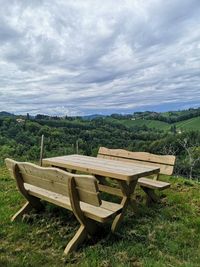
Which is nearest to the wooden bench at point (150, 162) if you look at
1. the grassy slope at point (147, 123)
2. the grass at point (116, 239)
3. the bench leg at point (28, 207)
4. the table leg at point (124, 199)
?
the grass at point (116, 239)

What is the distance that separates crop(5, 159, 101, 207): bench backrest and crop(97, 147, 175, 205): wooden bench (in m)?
1.54

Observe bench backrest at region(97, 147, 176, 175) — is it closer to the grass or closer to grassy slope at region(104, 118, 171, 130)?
the grass

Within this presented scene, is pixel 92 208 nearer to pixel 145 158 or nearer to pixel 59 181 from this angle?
pixel 59 181

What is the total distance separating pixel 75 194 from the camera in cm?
306

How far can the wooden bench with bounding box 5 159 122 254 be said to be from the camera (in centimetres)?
291

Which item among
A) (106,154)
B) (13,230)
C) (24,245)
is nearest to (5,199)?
(13,230)

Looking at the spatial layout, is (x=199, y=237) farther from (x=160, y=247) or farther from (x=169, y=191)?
(x=169, y=191)

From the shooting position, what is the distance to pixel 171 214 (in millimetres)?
4082

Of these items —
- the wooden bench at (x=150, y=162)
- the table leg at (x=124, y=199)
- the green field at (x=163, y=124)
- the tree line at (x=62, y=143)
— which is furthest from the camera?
the green field at (x=163, y=124)

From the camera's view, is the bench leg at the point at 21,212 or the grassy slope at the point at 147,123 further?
the grassy slope at the point at 147,123

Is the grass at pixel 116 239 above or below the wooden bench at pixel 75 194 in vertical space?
below

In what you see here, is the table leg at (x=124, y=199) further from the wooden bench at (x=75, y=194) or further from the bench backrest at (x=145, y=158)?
the bench backrest at (x=145, y=158)

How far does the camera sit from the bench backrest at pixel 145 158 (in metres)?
4.63

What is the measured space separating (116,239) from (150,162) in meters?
1.92
